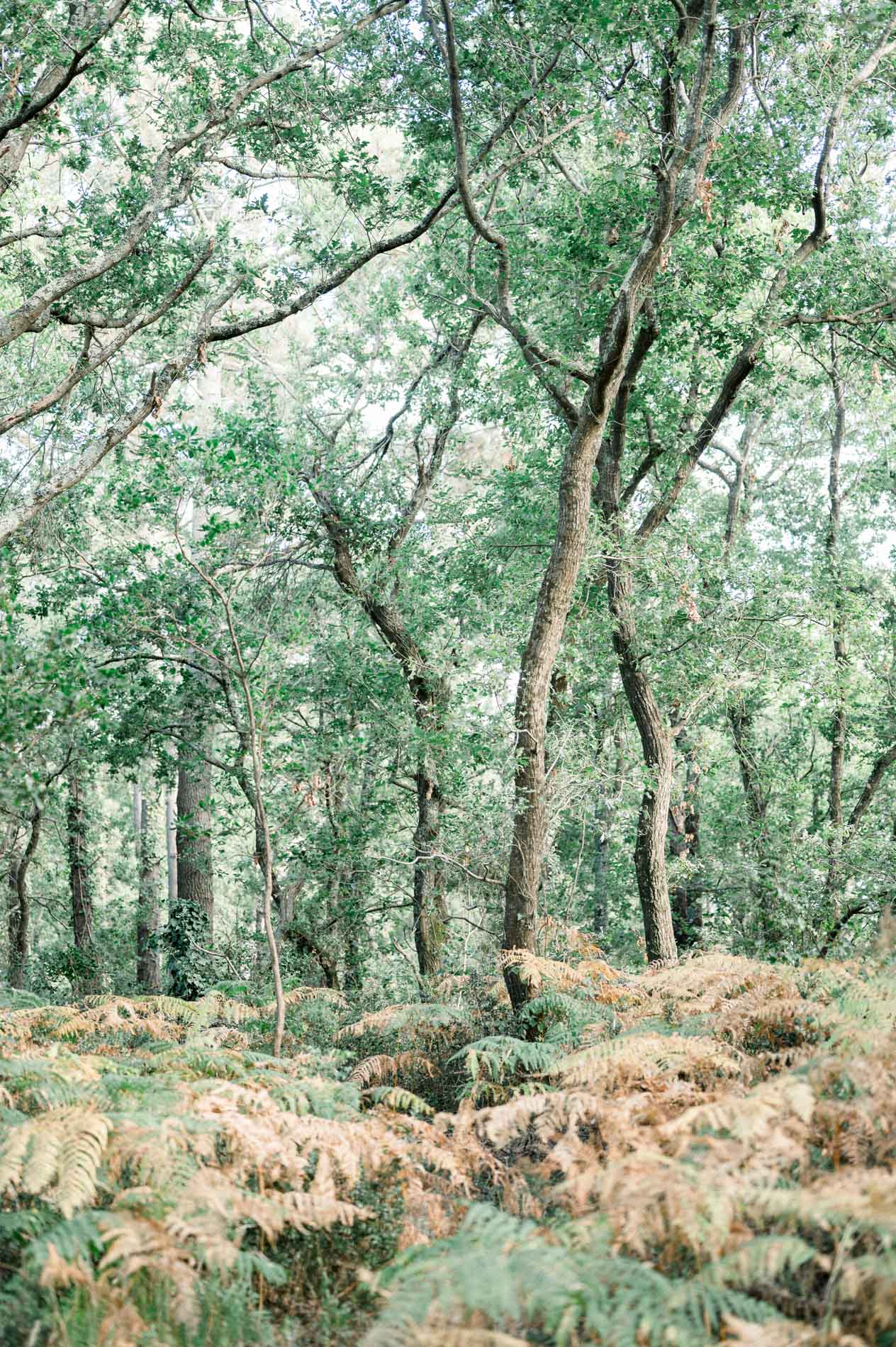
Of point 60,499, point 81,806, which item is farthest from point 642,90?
point 81,806

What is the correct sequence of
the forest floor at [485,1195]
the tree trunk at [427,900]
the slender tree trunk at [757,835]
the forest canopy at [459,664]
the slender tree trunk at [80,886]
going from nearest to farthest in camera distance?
the forest floor at [485,1195] → the forest canopy at [459,664] → the tree trunk at [427,900] → the slender tree trunk at [757,835] → the slender tree trunk at [80,886]

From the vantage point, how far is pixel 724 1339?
2.79 m

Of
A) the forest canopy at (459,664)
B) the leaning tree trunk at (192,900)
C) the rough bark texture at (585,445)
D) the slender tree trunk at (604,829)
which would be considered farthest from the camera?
the leaning tree trunk at (192,900)

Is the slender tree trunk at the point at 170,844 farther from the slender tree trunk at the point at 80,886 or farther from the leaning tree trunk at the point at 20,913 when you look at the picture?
the leaning tree trunk at the point at 20,913

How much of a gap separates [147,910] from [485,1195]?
14163mm

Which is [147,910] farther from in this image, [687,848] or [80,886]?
[687,848]

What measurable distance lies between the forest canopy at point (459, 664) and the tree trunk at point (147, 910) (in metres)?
0.25

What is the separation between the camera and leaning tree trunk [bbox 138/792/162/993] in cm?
1673

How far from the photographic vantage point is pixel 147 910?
17578mm

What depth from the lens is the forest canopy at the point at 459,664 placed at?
11.2 ft

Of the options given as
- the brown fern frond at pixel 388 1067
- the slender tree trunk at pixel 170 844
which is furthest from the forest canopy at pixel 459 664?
the slender tree trunk at pixel 170 844

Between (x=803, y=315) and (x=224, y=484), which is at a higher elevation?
(x=803, y=315)

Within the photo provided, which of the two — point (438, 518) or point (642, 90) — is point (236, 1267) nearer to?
point (642, 90)

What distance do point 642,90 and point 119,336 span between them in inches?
196
